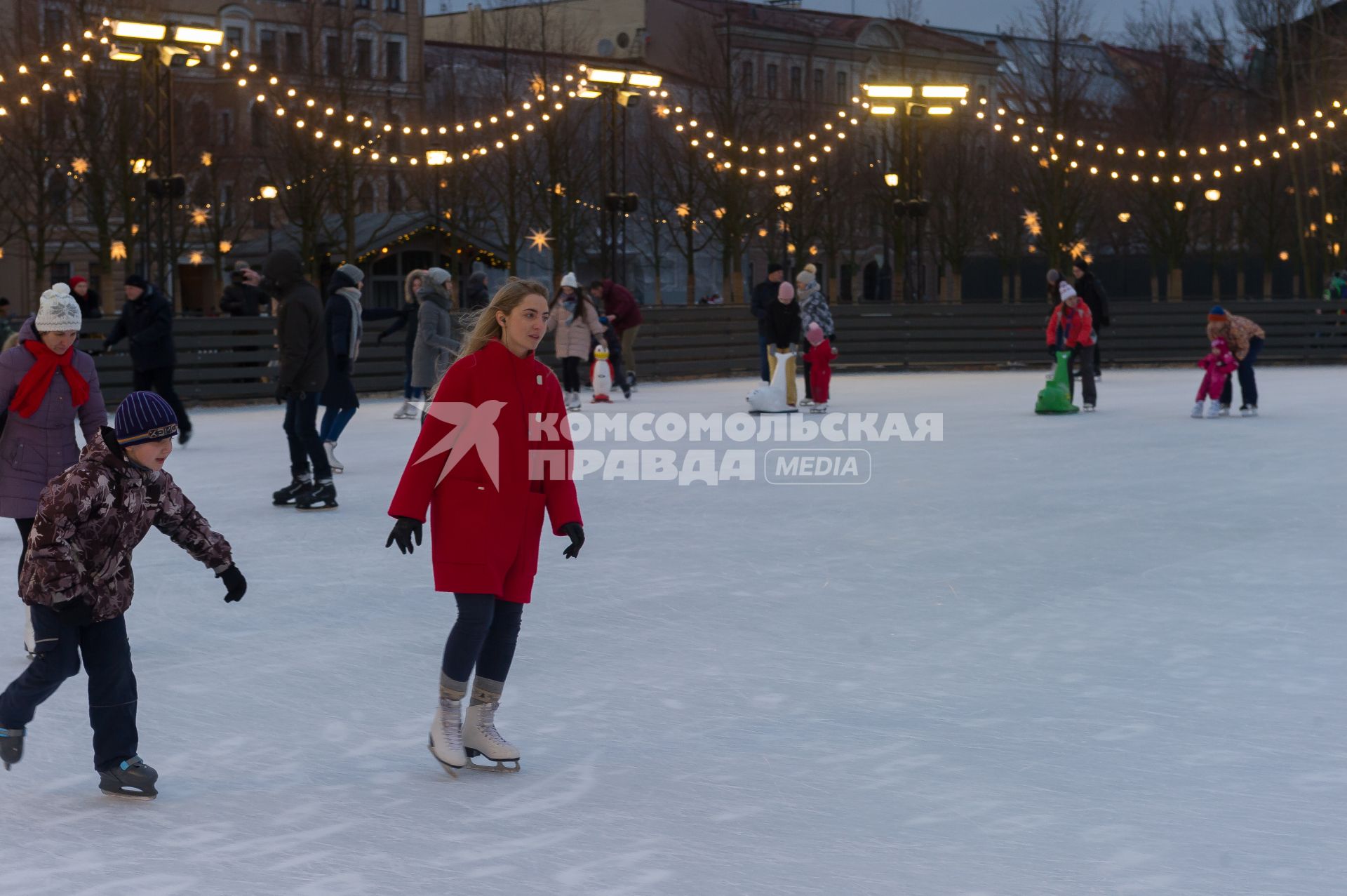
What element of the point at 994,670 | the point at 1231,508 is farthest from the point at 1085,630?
the point at 1231,508

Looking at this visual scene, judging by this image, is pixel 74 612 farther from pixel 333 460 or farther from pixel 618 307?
pixel 618 307

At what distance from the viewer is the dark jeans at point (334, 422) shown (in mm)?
11781

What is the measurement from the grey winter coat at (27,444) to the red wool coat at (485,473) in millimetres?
2048

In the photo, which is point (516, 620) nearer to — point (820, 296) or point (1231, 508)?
point (1231, 508)

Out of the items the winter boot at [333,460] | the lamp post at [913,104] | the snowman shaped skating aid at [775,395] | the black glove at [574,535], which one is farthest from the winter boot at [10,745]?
the lamp post at [913,104]

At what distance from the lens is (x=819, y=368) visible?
58.8 ft

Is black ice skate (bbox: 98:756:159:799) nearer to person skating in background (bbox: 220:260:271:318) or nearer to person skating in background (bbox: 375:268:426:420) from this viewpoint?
person skating in background (bbox: 375:268:426:420)

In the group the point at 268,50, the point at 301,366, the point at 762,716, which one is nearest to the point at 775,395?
the point at 301,366

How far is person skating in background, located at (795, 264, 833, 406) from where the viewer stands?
1814cm

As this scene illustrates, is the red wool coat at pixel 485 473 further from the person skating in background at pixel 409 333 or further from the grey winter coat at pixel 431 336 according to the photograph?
the person skating in background at pixel 409 333

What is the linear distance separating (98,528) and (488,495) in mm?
1016

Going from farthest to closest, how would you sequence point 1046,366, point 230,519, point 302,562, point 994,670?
point 1046,366 → point 230,519 → point 302,562 → point 994,670

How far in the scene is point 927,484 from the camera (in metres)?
11.5

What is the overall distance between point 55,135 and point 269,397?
14878 millimetres
